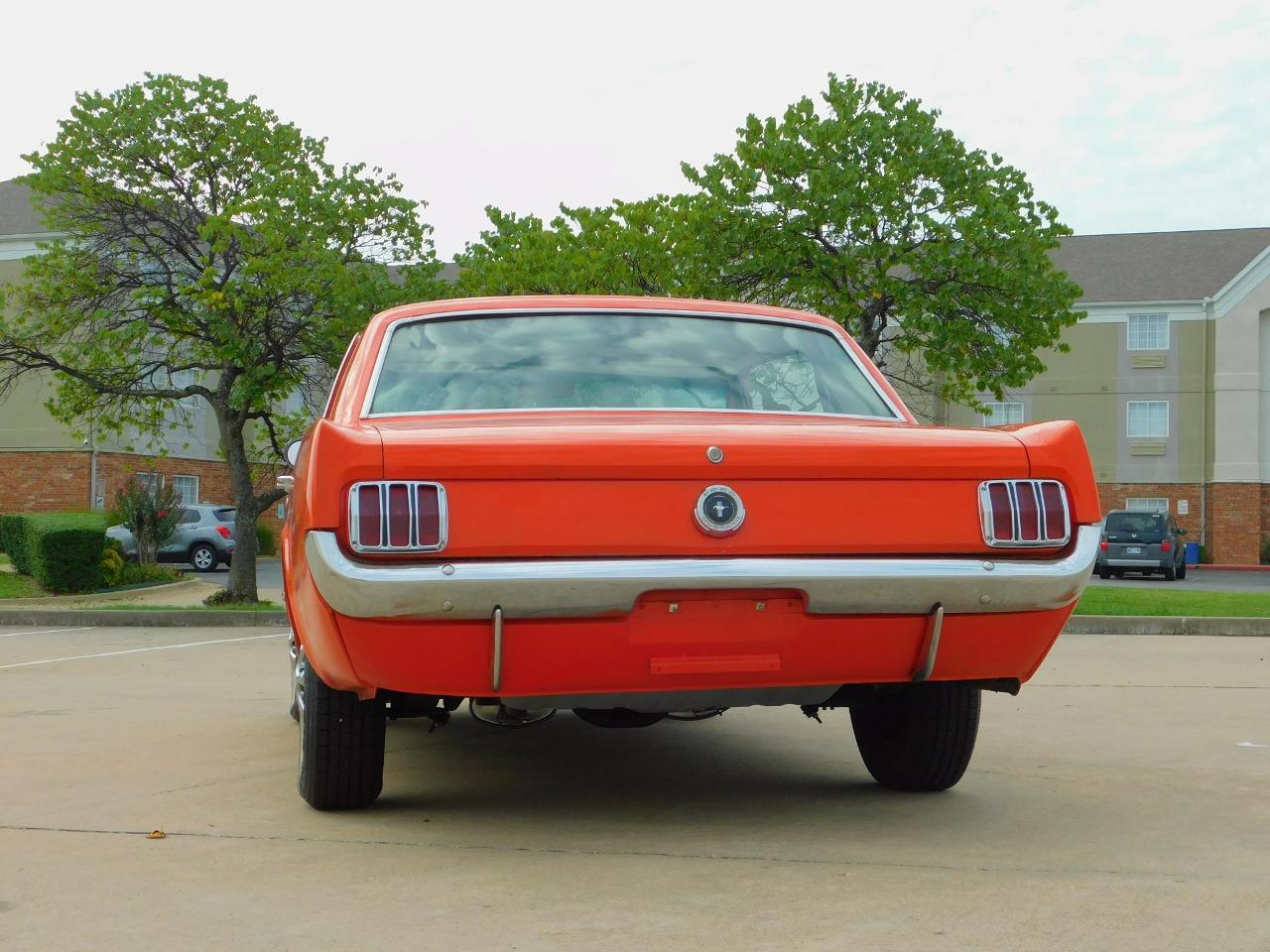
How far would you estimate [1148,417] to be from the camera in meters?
49.4

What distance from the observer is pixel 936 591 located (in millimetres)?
4309

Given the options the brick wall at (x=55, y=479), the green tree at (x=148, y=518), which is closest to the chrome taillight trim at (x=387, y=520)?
the green tree at (x=148, y=518)

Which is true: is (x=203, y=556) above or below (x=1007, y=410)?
below

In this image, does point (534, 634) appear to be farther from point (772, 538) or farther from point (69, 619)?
point (69, 619)

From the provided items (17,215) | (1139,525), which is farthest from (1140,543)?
(17,215)

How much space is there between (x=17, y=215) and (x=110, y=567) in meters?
19.0

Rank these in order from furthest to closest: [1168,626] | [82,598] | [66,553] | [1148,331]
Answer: [1148,331] < [66,553] < [82,598] < [1168,626]

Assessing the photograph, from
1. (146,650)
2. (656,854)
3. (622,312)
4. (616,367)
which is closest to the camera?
(656,854)

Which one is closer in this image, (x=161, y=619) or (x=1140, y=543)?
(x=161, y=619)

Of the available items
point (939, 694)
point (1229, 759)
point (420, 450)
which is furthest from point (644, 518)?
point (1229, 759)

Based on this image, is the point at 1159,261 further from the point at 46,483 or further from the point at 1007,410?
the point at 46,483

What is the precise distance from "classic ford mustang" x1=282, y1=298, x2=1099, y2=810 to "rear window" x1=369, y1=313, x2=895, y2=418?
251 mm

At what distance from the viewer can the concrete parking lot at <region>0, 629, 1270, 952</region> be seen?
3.61m

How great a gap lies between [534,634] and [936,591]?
112 centimetres
